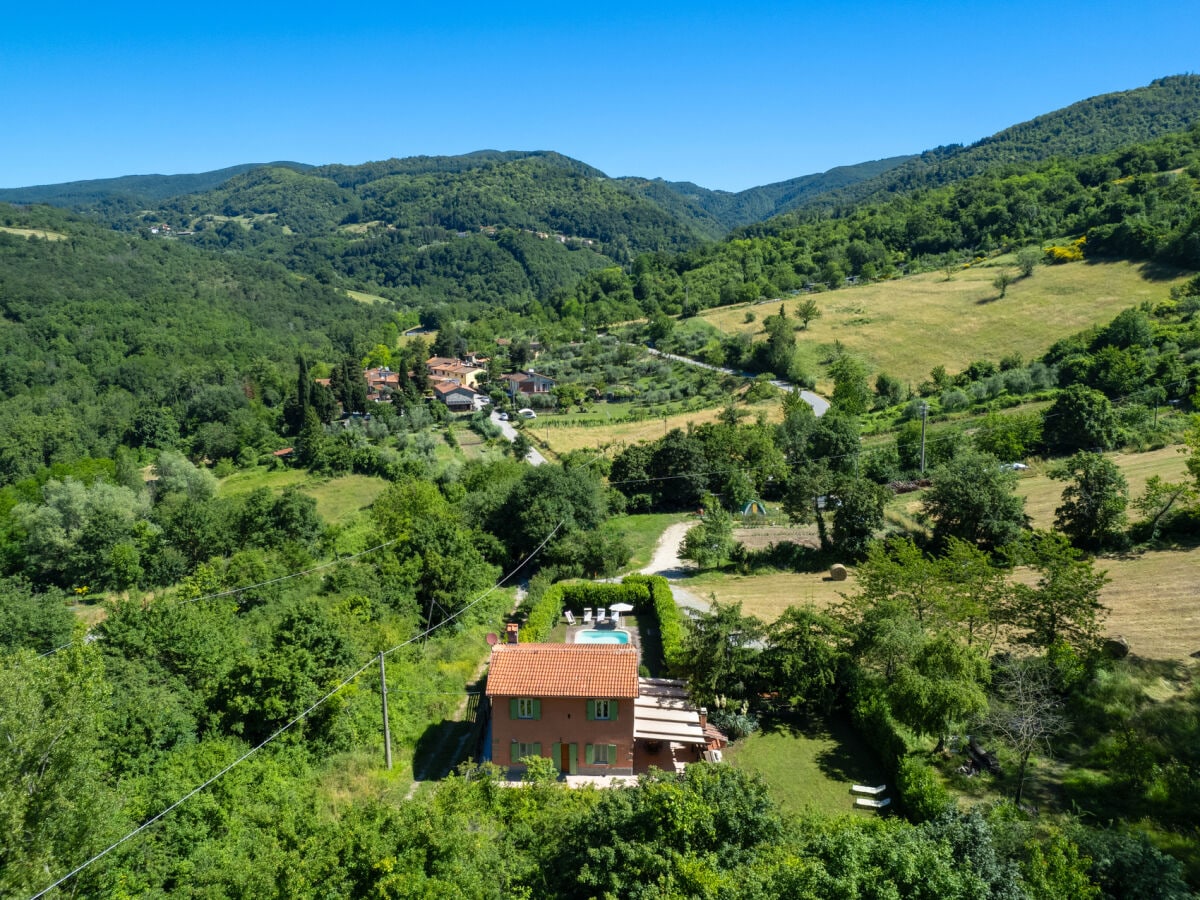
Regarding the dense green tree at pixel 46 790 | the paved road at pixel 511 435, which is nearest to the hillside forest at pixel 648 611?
the dense green tree at pixel 46 790

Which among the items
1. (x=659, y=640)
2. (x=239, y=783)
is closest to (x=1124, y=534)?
(x=659, y=640)

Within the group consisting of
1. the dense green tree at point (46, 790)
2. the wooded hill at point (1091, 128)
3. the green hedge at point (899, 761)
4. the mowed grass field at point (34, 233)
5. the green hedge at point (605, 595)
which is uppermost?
the wooded hill at point (1091, 128)

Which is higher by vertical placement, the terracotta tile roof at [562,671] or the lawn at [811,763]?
the terracotta tile roof at [562,671]

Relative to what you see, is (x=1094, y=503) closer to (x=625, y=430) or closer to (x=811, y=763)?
(x=811, y=763)

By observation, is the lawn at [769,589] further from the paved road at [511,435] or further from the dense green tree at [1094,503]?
the paved road at [511,435]

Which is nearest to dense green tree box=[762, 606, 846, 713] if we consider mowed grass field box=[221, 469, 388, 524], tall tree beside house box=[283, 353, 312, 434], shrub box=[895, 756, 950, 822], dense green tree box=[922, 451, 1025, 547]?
shrub box=[895, 756, 950, 822]

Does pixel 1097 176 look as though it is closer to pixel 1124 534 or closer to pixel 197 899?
pixel 1124 534

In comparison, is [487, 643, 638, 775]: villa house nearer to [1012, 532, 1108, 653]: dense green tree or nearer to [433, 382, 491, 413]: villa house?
[1012, 532, 1108, 653]: dense green tree
